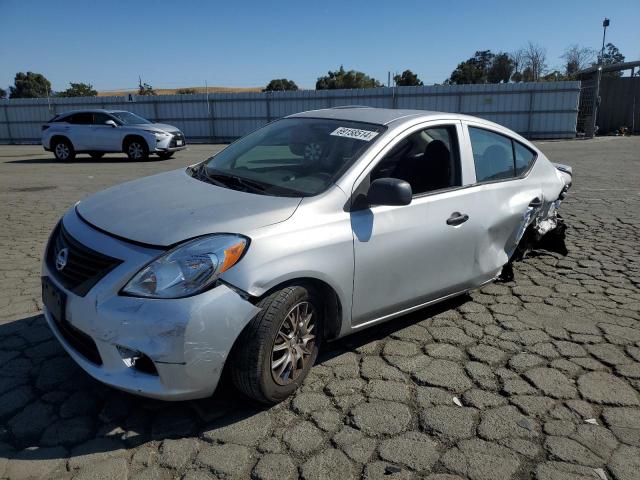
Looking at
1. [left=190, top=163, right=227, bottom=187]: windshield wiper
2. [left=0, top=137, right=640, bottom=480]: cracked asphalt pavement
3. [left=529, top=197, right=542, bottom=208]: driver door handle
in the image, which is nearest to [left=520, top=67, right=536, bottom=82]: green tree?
[left=529, top=197, right=542, bottom=208]: driver door handle

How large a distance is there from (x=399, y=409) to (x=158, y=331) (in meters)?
1.42

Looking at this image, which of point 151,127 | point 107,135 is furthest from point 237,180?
point 107,135

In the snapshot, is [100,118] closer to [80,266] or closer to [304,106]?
[304,106]

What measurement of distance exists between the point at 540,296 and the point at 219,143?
2274cm

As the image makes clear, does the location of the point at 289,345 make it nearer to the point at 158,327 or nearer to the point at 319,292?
the point at 319,292

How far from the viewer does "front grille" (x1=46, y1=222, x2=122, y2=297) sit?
2.61 m

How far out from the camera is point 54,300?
2.85 m

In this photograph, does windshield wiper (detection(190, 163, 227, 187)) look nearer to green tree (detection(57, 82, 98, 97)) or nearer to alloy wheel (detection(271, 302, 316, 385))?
alloy wheel (detection(271, 302, 316, 385))

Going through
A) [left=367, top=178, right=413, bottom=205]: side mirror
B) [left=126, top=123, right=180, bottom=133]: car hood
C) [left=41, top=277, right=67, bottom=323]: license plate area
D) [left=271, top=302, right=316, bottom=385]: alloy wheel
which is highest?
[left=126, top=123, right=180, bottom=133]: car hood

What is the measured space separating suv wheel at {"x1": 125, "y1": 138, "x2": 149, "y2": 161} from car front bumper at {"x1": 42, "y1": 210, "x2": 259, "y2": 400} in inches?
562

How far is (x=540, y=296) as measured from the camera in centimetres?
462

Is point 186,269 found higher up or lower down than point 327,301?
higher up

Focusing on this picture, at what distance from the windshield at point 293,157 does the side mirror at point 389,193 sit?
26 cm

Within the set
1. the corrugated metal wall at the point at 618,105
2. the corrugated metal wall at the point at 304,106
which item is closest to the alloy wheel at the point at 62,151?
the corrugated metal wall at the point at 304,106
